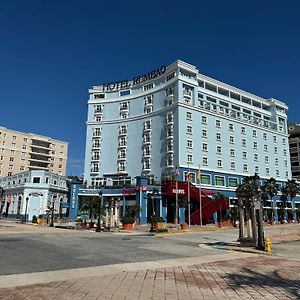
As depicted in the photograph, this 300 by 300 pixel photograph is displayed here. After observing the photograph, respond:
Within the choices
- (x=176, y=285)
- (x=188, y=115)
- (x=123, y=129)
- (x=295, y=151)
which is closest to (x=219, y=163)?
(x=188, y=115)

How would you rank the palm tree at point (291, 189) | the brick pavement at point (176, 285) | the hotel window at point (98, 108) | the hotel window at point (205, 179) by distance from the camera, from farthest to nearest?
the hotel window at point (98, 108) < the palm tree at point (291, 189) < the hotel window at point (205, 179) < the brick pavement at point (176, 285)

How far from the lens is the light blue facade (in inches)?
2685

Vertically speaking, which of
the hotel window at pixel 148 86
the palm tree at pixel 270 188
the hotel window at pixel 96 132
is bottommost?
the palm tree at pixel 270 188

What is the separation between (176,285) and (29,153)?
112 meters

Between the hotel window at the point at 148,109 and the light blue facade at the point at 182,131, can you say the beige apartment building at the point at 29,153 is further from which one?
the hotel window at the point at 148,109

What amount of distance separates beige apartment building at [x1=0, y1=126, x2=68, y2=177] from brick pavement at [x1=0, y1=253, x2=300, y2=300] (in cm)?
10545

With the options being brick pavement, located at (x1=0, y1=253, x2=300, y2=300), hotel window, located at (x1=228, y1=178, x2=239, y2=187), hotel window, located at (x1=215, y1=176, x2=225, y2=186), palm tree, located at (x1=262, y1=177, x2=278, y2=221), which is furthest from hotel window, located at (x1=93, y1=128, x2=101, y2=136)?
brick pavement, located at (x1=0, y1=253, x2=300, y2=300)

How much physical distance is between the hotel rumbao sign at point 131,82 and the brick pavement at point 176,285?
66.9m

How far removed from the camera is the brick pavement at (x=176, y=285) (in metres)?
8.06

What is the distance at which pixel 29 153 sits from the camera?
4427 inches

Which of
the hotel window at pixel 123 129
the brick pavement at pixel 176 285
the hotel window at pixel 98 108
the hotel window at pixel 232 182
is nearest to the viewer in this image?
the brick pavement at pixel 176 285

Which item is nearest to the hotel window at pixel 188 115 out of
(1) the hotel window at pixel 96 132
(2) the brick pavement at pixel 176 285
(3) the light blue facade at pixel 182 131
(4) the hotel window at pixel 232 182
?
(3) the light blue facade at pixel 182 131

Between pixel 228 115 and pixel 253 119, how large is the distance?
10.4 meters

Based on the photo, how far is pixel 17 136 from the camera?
362 feet
